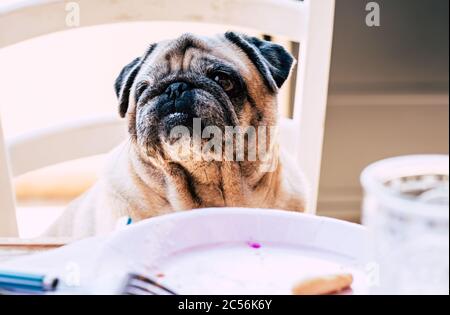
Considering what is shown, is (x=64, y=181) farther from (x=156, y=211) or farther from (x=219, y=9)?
(x=219, y=9)

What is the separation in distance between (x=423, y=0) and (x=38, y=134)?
64 cm

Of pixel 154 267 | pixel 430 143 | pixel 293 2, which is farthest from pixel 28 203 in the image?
pixel 430 143

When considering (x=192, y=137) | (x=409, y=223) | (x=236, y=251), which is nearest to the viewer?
(x=409, y=223)

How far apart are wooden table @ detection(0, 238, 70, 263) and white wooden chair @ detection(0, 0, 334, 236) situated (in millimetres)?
141

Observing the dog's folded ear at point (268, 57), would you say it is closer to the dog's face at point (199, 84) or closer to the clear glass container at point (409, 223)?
the dog's face at point (199, 84)

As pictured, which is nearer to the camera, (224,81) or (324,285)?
(324,285)

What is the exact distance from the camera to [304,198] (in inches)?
34.5

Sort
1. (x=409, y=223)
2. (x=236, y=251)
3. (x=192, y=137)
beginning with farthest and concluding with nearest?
(x=192, y=137) → (x=236, y=251) → (x=409, y=223)

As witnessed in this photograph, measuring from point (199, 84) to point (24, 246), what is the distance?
0.34 m

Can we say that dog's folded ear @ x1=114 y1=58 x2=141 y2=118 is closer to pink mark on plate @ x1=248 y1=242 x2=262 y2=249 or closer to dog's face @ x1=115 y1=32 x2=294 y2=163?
dog's face @ x1=115 y1=32 x2=294 y2=163

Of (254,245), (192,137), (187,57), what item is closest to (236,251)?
(254,245)

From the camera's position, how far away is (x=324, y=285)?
2.04ft

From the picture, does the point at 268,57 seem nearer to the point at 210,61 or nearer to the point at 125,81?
the point at 210,61

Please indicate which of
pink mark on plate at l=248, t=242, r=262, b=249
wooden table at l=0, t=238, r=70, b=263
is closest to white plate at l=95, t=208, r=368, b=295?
pink mark on plate at l=248, t=242, r=262, b=249
